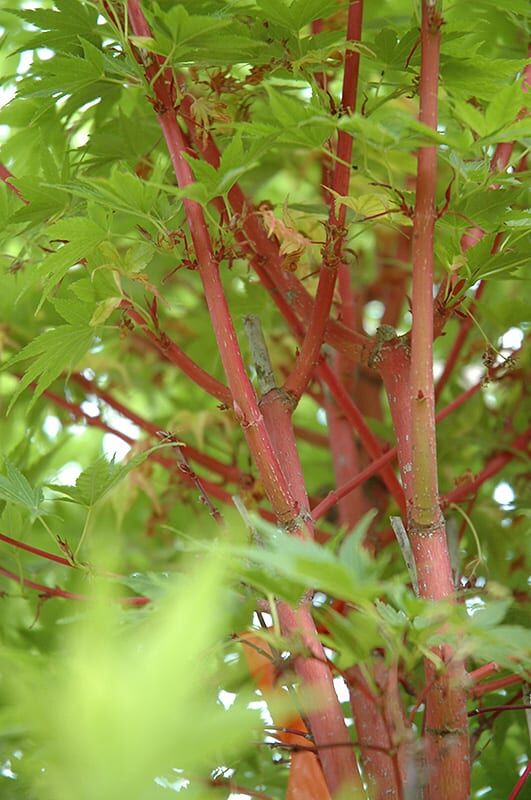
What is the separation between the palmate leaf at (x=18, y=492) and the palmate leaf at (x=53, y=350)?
4 cm

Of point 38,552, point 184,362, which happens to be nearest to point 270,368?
point 184,362

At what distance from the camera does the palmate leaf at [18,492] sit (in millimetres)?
464

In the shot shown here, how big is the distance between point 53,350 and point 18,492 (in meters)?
0.08

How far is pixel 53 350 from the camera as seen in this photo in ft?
1.68

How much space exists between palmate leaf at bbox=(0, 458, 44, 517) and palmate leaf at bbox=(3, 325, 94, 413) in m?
0.04

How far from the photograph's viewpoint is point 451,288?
1.58 ft

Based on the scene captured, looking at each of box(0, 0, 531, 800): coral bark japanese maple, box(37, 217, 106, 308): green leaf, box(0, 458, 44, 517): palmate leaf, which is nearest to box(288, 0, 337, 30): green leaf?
box(0, 0, 531, 800): coral bark japanese maple

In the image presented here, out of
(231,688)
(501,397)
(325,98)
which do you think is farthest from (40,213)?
(501,397)

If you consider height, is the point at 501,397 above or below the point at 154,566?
above

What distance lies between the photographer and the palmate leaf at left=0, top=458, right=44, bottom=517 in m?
0.46

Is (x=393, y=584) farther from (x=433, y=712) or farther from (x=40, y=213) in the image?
(x=40, y=213)

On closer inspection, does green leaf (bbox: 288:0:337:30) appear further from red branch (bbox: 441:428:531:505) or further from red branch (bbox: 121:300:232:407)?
red branch (bbox: 441:428:531:505)

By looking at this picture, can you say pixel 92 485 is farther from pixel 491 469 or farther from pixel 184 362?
pixel 491 469

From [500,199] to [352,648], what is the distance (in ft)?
0.73
